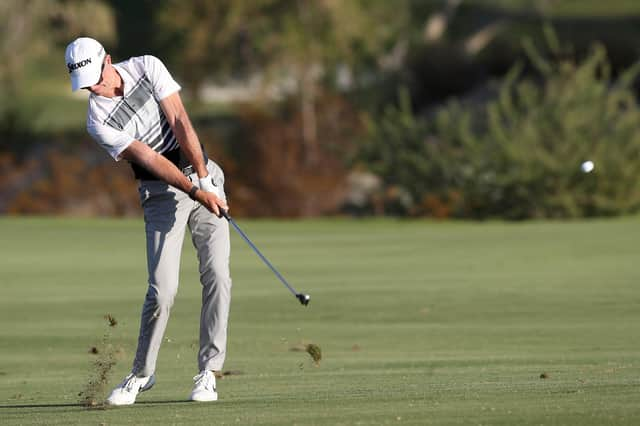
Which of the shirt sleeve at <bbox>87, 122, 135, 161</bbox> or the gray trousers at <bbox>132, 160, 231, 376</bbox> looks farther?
the gray trousers at <bbox>132, 160, 231, 376</bbox>

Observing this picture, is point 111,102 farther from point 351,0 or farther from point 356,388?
point 351,0

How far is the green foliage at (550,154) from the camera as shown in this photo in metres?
32.9

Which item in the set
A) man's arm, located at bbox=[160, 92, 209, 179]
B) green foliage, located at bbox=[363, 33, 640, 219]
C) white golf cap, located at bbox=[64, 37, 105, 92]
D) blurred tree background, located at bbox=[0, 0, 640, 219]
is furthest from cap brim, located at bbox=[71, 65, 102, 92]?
blurred tree background, located at bbox=[0, 0, 640, 219]

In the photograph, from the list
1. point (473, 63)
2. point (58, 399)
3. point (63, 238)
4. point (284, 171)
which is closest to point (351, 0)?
point (284, 171)

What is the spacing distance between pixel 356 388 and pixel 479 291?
782 cm

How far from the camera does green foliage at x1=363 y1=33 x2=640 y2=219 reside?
108 feet

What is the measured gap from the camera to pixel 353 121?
1652 inches

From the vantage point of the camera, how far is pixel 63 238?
84.7 feet

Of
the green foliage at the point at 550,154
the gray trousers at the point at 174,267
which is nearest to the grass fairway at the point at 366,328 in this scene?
the gray trousers at the point at 174,267

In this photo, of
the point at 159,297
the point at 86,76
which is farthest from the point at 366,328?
the point at 86,76

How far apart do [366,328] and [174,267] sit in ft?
17.9

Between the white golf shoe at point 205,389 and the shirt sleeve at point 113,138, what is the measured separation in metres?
1.36

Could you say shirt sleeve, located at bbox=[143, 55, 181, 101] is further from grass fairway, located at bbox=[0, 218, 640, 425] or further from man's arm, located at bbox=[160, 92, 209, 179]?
grass fairway, located at bbox=[0, 218, 640, 425]

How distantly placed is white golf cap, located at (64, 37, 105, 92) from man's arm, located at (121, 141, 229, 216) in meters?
0.44
